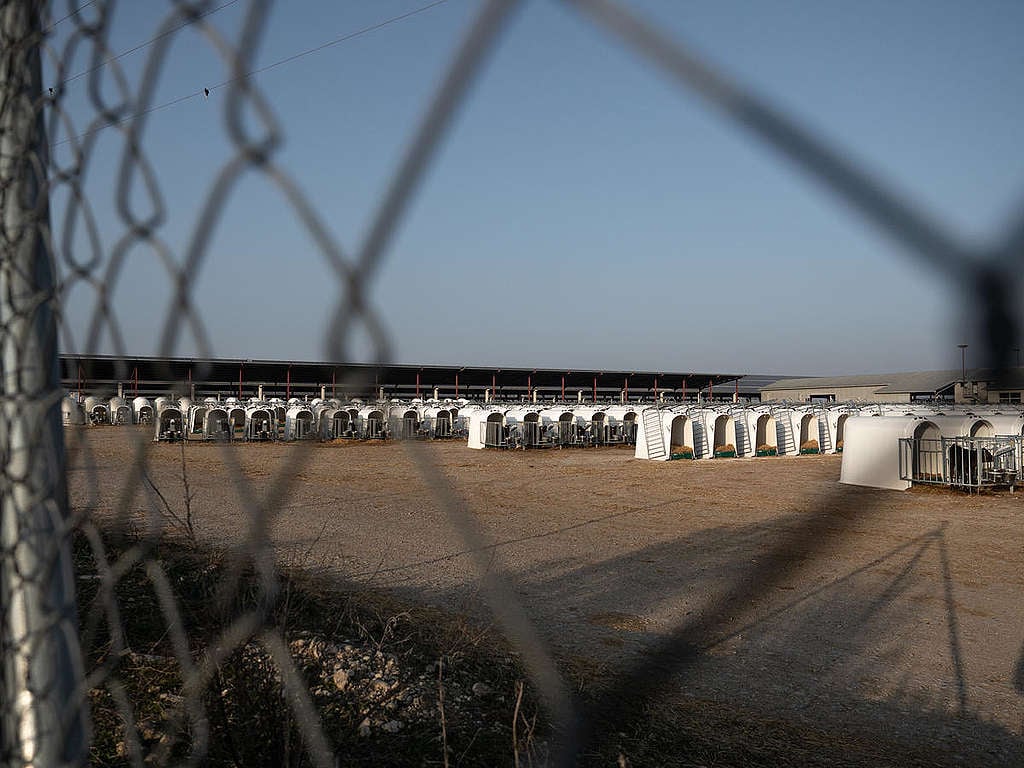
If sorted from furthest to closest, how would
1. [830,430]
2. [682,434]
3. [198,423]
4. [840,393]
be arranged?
[840,393]
[198,423]
[830,430]
[682,434]

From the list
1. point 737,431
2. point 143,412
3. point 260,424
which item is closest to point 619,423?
point 737,431

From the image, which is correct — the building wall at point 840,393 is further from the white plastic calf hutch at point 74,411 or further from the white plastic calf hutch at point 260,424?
the white plastic calf hutch at point 74,411

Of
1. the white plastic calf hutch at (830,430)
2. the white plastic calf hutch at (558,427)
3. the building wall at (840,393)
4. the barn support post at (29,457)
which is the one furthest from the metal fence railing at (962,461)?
the building wall at (840,393)

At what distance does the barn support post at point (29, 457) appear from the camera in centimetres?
116

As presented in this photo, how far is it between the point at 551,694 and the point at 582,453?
27.8 metres

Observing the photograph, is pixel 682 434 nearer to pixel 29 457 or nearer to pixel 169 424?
pixel 169 424

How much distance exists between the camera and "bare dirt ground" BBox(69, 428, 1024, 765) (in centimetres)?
457

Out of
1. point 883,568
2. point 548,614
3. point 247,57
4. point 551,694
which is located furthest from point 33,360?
point 883,568

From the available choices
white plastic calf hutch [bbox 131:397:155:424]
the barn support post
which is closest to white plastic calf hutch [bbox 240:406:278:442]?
white plastic calf hutch [bbox 131:397:155:424]

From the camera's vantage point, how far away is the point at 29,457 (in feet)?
3.82

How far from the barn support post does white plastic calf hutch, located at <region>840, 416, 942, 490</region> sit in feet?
54.4

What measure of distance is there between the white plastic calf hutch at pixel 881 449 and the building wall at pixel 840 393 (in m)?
38.0

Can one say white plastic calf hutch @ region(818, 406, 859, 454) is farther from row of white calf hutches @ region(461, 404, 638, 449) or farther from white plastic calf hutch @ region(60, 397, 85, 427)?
white plastic calf hutch @ region(60, 397, 85, 427)

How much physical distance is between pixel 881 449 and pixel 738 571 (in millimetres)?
10097
